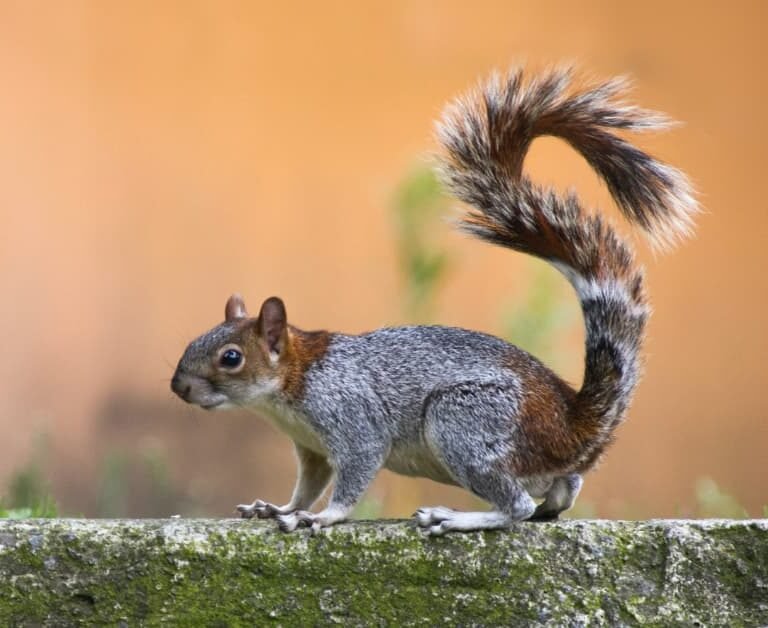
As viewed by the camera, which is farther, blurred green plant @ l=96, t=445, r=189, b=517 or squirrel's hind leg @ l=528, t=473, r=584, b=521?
blurred green plant @ l=96, t=445, r=189, b=517

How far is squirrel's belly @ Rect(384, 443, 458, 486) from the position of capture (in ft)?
5.92

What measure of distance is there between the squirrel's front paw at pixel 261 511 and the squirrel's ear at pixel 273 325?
8.7 inches

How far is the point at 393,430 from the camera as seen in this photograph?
5.92 feet

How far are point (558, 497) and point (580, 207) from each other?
397 millimetres

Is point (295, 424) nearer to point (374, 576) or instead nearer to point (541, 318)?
point (374, 576)

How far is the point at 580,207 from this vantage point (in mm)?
1818

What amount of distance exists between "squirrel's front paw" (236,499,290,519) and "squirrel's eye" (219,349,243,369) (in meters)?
0.21

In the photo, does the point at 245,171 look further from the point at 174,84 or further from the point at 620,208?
the point at 620,208

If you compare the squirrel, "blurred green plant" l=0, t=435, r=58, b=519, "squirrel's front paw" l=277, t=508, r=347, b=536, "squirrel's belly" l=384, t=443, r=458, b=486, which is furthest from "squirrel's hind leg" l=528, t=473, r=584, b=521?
"blurred green plant" l=0, t=435, r=58, b=519

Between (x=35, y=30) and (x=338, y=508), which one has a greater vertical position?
(x=35, y=30)

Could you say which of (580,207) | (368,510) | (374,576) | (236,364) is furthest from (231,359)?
(368,510)

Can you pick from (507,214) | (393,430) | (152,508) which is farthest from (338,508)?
(152,508)

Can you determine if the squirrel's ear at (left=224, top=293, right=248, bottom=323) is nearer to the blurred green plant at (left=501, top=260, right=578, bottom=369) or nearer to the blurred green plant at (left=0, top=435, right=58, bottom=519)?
the blurred green plant at (left=0, top=435, right=58, bottom=519)

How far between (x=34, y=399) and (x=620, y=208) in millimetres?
1867
